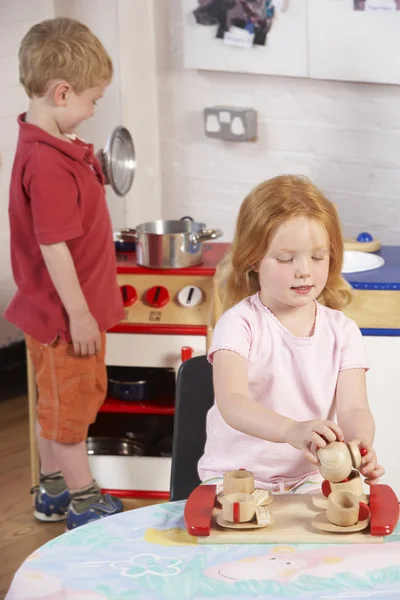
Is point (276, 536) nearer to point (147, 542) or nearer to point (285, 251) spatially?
point (147, 542)

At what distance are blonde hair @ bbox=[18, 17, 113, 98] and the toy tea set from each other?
3.99 feet

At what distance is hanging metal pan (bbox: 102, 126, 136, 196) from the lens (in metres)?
2.55

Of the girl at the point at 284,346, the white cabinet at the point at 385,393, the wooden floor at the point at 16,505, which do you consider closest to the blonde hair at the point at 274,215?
the girl at the point at 284,346

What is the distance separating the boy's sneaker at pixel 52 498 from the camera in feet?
8.63

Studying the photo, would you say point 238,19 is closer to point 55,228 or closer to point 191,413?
point 55,228

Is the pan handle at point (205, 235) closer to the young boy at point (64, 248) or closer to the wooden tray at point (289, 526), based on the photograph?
the young boy at point (64, 248)

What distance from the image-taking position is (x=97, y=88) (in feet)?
7.47

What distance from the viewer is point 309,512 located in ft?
4.31

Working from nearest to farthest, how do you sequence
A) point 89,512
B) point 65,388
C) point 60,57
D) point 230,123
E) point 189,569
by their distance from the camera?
point 189,569 < point 60,57 < point 65,388 < point 89,512 < point 230,123

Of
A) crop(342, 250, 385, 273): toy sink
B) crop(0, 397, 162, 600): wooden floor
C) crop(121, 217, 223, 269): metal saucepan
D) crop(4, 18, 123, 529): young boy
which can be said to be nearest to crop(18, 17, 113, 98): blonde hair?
crop(4, 18, 123, 529): young boy

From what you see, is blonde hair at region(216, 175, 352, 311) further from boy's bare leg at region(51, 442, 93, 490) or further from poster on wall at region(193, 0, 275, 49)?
poster on wall at region(193, 0, 275, 49)

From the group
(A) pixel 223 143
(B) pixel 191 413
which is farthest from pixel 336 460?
(A) pixel 223 143

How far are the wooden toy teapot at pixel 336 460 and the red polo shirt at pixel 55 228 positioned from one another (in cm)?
115

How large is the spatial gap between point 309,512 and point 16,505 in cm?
161
